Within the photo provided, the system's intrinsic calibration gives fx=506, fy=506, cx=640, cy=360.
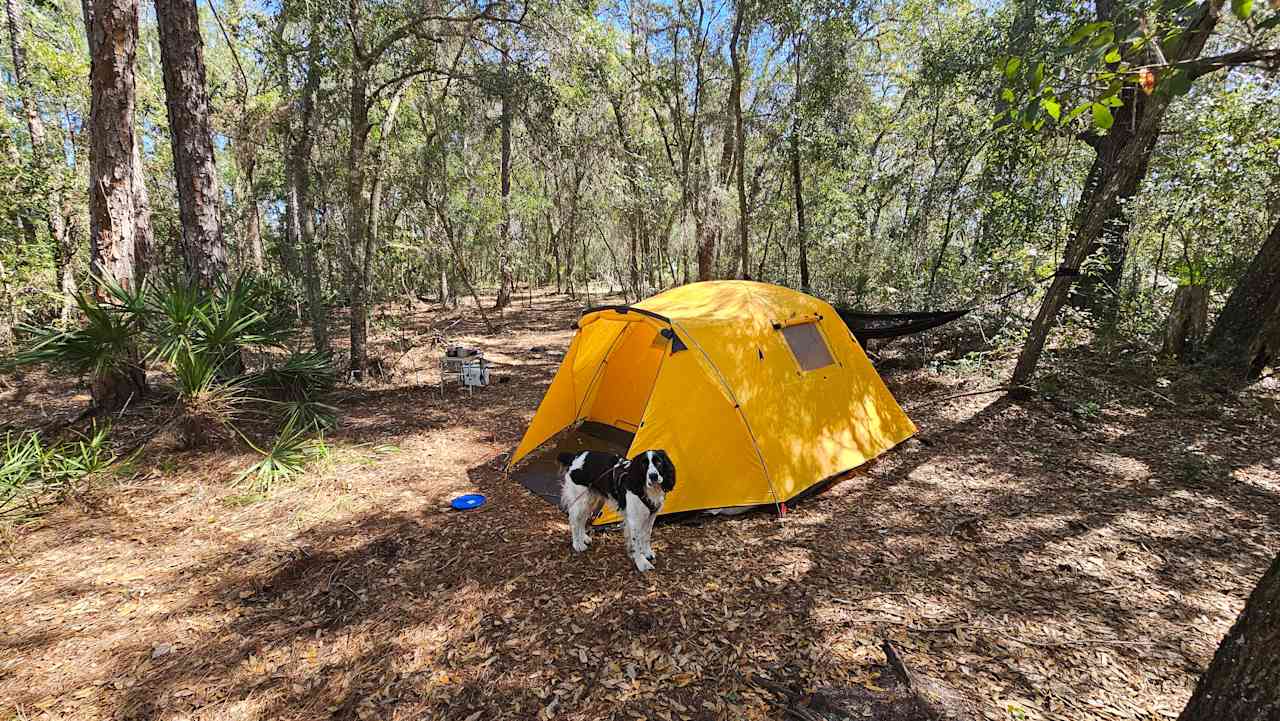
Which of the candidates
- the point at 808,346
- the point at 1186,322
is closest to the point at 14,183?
the point at 808,346

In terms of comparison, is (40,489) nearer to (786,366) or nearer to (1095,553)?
(786,366)

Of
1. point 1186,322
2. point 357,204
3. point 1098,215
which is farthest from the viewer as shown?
point 357,204

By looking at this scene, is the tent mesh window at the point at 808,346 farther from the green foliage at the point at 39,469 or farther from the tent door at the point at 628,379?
the green foliage at the point at 39,469

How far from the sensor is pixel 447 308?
19.2 m

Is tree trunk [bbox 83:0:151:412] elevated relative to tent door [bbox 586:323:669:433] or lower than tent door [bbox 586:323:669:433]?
elevated

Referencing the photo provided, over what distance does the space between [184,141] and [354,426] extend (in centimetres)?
364

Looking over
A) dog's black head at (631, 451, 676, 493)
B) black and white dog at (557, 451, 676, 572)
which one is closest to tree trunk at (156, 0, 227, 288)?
black and white dog at (557, 451, 676, 572)

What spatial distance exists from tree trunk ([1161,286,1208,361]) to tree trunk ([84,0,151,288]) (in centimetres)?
1205

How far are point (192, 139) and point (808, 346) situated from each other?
7.11m

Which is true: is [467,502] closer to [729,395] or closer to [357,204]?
[729,395]

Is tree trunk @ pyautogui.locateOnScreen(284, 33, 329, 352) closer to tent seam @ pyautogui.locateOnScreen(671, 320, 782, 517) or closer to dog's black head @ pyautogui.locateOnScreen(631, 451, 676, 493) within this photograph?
tent seam @ pyautogui.locateOnScreen(671, 320, 782, 517)

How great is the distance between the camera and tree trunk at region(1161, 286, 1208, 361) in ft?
20.3

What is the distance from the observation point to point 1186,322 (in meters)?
6.30

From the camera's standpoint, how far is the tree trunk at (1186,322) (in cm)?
620
